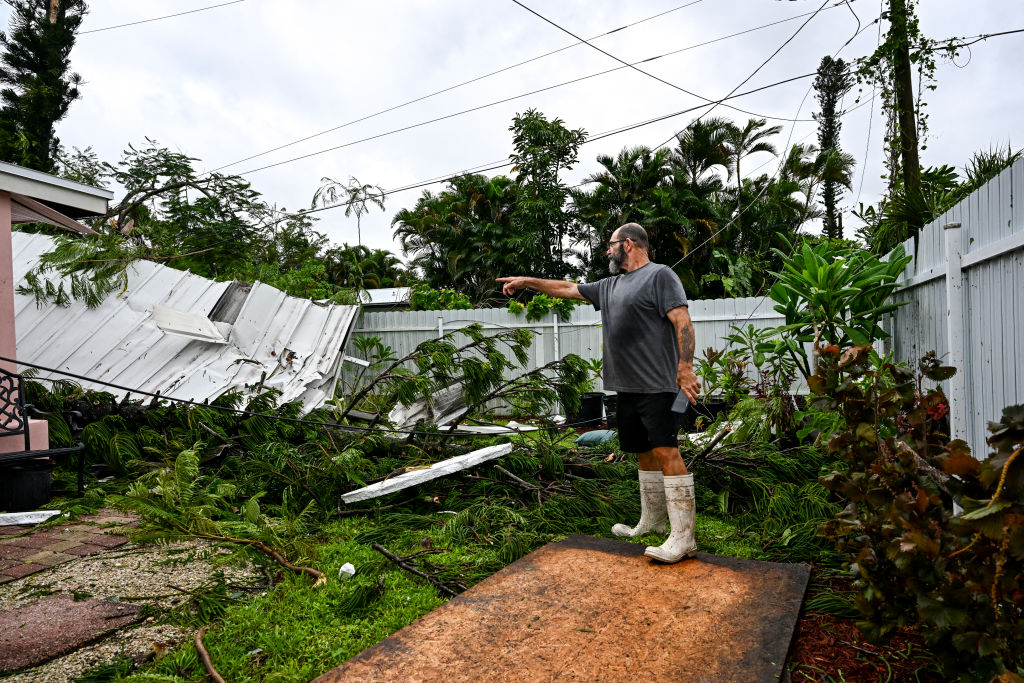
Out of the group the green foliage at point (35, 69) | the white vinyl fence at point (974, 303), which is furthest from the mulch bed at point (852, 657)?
the green foliage at point (35, 69)

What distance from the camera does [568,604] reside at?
263 cm

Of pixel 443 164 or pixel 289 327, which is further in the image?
pixel 443 164

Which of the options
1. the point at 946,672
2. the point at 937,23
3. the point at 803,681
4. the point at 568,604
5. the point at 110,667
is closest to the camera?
the point at 946,672

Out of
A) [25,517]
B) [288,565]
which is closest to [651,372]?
[288,565]

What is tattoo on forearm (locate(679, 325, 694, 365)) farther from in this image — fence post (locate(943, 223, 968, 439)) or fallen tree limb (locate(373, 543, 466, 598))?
fallen tree limb (locate(373, 543, 466, 598))

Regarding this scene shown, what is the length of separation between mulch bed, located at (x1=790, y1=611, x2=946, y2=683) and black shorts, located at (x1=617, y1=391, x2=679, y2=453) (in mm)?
1079

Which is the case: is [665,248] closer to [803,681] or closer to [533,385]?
[533,385]

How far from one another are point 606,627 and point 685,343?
148 centimetres

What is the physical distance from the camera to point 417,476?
435 cm

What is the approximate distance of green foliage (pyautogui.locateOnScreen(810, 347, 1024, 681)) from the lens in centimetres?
134

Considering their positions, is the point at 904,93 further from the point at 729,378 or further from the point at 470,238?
the point at 470,238

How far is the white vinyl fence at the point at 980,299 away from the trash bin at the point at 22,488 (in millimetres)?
5935

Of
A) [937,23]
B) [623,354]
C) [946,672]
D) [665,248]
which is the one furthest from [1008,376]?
[665,248]

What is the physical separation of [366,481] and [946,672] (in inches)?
141
